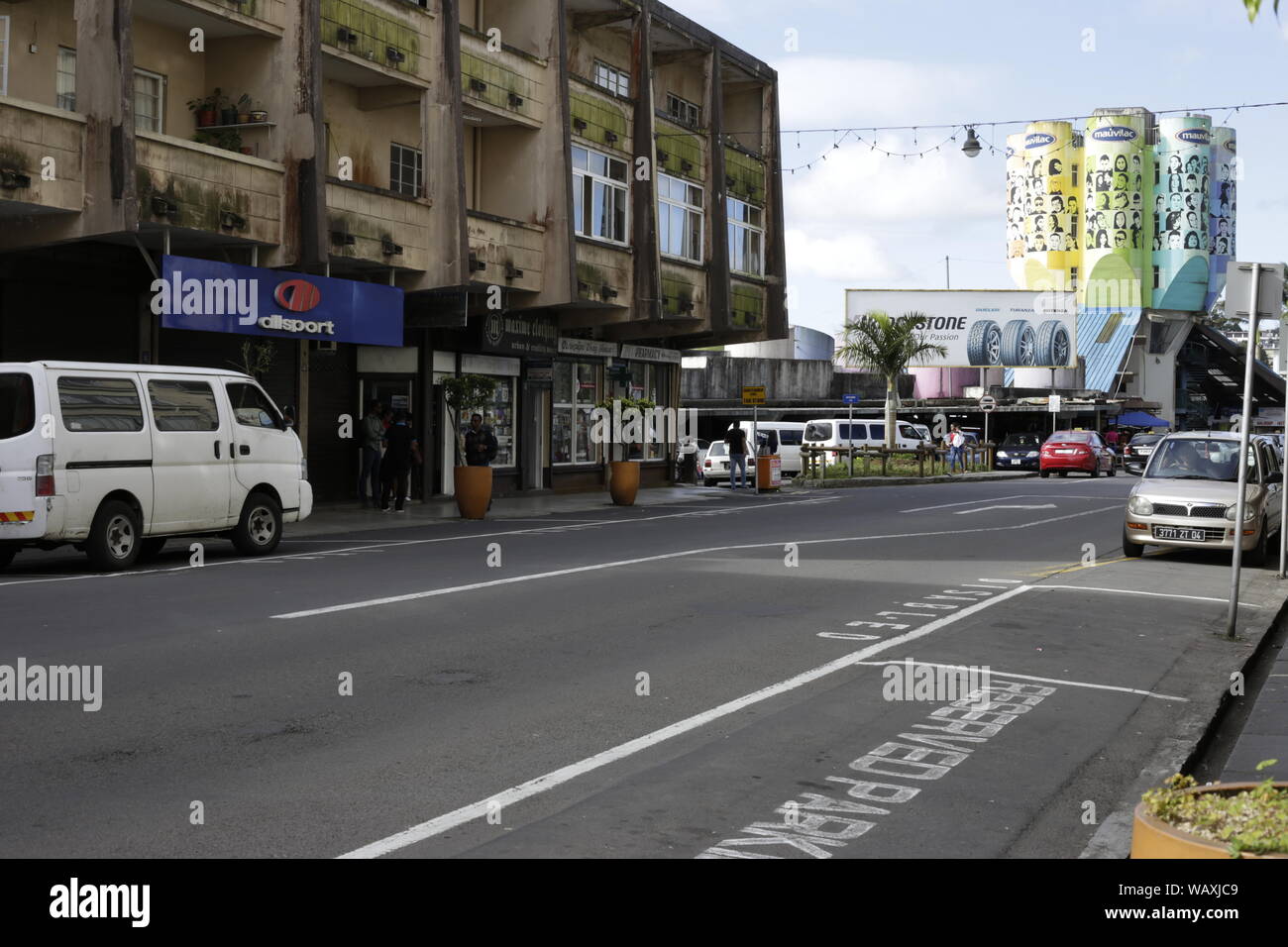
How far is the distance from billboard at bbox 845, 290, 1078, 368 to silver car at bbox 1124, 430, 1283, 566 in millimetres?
56525

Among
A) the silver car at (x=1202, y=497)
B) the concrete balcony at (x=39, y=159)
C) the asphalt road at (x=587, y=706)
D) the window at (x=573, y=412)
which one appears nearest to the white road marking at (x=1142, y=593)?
the asphalt road at (x=587, y=706)

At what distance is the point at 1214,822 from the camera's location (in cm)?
399

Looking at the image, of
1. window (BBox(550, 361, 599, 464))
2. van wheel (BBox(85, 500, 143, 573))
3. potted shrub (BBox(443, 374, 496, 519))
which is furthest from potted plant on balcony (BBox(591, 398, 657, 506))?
van wheel (BBox(85, 500, 143, 573))

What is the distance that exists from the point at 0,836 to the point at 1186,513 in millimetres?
15410

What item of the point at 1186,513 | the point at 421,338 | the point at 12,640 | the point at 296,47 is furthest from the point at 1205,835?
the point at 421,338

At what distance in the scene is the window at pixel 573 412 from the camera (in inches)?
1391

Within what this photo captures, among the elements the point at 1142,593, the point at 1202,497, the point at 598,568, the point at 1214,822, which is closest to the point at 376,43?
the point at 598,568

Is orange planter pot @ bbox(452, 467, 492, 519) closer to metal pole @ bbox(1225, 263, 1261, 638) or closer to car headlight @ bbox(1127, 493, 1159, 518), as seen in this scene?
car headlight @ bbox(1127, 493, 1159, 518)

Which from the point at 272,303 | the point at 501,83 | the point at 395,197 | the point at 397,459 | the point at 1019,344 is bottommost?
the point at 397,459

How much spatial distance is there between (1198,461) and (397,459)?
13.0 meters

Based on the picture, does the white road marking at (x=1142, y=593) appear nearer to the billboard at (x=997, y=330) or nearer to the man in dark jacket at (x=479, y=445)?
the man in dark jacket at (x=479, y=445)

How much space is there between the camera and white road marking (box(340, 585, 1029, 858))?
18.5 ft

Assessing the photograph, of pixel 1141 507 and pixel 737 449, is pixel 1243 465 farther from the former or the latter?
pixel 737 449

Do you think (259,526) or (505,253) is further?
(505,253)
